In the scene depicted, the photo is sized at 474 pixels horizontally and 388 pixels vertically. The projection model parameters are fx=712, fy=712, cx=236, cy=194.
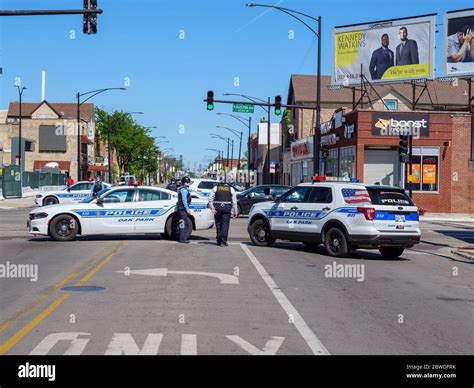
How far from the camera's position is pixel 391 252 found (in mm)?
17750

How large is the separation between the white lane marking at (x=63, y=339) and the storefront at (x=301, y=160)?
44.7 metres

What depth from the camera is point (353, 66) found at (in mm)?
45531

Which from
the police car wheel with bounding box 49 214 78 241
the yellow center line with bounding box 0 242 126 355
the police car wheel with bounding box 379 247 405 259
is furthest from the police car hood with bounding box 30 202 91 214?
the police car wheel with bounding box 379 247 405 259

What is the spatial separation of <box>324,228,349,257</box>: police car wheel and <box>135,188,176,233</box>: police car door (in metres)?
4.94

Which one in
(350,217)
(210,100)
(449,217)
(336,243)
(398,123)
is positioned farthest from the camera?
(398,123)

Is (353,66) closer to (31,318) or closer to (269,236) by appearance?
(269,236)

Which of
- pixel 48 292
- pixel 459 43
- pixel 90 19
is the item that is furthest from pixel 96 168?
pixel 48 292

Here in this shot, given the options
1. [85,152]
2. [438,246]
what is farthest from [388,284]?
[85,152]

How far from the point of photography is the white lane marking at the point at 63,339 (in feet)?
23.7

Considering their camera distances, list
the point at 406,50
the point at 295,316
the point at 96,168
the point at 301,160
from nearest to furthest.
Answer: the point at 295,316
the point at 406,50
the point at 301,160
the point at 96,168

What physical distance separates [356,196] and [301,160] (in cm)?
4324

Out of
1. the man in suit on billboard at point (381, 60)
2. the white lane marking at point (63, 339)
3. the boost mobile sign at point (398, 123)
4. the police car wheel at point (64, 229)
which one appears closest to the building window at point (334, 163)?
the man in suit on billboard at point (381, 60)

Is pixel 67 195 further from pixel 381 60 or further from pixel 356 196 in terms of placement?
pixel 356 196

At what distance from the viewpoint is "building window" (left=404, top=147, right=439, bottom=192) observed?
40.4 m
